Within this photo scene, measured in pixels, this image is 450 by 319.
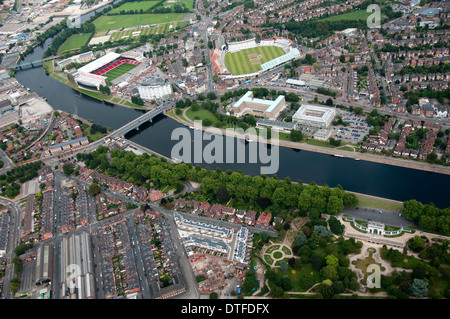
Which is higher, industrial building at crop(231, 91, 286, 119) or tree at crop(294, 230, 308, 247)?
industrial building at crop(231, 91, 286, 119)

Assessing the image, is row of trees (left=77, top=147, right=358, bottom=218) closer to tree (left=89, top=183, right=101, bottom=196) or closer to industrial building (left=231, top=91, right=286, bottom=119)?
tree (left=89, top=183, right=101, bottom=196)

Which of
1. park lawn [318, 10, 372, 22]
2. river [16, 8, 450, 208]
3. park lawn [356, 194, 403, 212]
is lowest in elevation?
park lawn [356, 194, 403, 212]

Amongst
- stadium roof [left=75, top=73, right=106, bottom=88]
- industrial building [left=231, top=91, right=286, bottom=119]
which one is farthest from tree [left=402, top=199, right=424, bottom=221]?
stadium roof [left=75, top=73, right=106, bottom=88]

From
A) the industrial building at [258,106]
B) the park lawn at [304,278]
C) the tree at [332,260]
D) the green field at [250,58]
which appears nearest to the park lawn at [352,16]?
the green field at [250,58]

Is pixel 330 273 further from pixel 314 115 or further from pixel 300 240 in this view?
pixel 314 115

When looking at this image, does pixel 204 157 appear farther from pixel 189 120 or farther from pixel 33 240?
pixel 33 240

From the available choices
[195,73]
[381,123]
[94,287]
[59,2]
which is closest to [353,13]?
[195,73]

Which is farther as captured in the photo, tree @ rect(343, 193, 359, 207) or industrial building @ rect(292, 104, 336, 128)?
industrial building @ rect(292, 104, 336, 128)

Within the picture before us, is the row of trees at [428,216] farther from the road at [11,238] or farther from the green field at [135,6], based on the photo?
the green field at [135,6]

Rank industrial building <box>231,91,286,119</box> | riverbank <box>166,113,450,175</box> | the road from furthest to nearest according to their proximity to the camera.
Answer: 1. industrial building <box>231,91,286,119</box>
2. riverbank <box>166,113,450,175</box>
3. the road
